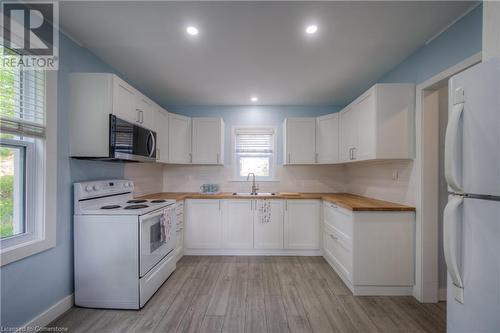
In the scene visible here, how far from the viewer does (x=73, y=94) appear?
1.90 meters

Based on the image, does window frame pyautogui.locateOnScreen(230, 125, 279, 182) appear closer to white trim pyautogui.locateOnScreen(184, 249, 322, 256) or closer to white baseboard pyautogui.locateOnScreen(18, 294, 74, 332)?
white trim pyautogui.locateOnScreen(184, 249, 322, 256)

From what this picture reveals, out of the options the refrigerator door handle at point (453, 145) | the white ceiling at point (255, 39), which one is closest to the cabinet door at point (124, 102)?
the white ceiling at point (255, 39)

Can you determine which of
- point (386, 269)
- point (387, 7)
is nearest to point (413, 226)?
point (386, 269)

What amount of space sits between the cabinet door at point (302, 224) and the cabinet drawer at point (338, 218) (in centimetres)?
20

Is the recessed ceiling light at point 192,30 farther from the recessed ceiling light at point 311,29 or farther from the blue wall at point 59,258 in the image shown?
the blue wall at point 59,258

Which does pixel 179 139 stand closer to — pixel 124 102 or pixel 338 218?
pixel 124 102

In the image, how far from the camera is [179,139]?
3.32 meters

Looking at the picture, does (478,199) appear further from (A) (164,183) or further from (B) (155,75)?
(A) (164,183)

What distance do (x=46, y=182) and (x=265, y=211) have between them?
8.15 ft

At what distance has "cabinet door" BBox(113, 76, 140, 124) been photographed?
201 cm

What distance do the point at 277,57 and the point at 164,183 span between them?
2893 millimetres

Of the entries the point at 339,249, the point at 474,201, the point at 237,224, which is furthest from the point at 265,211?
the point at 474,201

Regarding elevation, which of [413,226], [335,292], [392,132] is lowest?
[335,292]

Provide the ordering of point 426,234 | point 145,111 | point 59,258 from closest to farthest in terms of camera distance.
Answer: point 59,258 < point 426,234 < point 145,111
